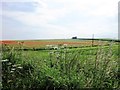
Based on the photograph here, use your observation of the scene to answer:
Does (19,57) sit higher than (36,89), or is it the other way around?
(19,57)

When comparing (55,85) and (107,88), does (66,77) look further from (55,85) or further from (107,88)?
(107,88)

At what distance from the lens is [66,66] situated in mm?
6512

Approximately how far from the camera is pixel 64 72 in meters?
6.35

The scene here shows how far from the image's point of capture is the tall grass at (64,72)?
6.12 m

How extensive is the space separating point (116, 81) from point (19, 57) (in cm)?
227

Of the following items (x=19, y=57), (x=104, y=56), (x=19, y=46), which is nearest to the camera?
(x=104, y=56)

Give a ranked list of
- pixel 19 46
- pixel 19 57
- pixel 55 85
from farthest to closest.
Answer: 1. pixel 19 46
2. pixel 19 57
3. pixel 55 85

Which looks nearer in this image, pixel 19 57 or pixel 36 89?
pixel 36 89

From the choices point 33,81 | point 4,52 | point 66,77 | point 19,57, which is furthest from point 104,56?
point 4,52

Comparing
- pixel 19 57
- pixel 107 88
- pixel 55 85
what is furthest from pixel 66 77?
pixel 19 57

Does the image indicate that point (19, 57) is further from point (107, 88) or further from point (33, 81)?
point (107, 88)

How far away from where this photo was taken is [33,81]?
20.7 feet

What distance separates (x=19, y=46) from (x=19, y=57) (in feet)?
2.26

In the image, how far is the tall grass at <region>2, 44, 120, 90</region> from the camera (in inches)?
241
